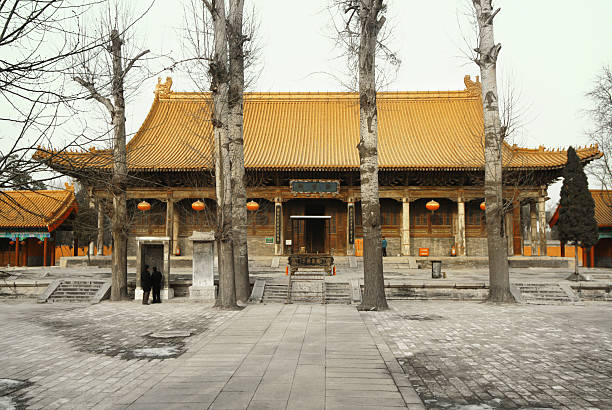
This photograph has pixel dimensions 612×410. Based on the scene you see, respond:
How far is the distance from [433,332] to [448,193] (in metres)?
15.5

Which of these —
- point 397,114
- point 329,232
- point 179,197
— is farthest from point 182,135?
point 397,114

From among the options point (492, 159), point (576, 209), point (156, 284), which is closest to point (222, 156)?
point (156, 284)

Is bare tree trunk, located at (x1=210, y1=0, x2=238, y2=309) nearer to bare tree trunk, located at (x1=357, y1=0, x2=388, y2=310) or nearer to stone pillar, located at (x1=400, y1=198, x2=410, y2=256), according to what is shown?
bare tree trunk, located at (x1=357, y1=0, x2=388, y2=310)

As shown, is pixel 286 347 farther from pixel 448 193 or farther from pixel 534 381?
pixel 448 193

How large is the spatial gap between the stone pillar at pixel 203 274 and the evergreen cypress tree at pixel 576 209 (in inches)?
544

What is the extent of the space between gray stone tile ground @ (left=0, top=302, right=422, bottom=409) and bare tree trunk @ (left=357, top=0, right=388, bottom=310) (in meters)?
1.14

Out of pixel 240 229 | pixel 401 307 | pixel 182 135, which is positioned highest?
pixel 182 135

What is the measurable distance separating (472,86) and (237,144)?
19003 millimetres

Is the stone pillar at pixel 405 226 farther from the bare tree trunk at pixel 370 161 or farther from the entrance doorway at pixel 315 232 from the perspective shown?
the bare tree trunk at pixel 370 161

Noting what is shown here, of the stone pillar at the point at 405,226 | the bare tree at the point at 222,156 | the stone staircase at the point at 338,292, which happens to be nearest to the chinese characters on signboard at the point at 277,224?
the stone pillar at the point at 405,226

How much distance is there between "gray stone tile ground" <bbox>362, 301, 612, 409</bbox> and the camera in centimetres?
488

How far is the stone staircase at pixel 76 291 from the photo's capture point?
13245 millimetres

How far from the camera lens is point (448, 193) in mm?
22969

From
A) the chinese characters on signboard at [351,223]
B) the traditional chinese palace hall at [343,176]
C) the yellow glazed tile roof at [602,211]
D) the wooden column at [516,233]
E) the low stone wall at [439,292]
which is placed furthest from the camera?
the yellow glazed tile roof at [602,211]
